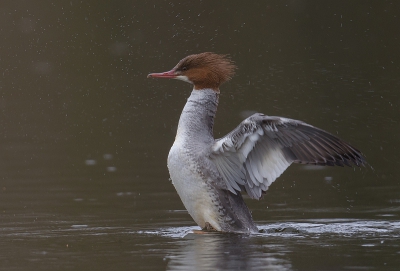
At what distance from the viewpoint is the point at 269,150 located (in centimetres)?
700

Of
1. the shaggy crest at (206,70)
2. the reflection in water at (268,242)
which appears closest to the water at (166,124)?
the reflection in water at (268,242)

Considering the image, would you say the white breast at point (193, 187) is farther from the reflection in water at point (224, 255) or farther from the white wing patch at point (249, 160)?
the reflection in water at point (224, 255)

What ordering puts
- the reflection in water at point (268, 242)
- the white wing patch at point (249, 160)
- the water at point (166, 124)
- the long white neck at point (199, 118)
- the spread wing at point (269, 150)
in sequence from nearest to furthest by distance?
the reflection in water at point (268, 242), the water at point (166, 124), the spread wing at point (269, 150), the white wing patch at point (249, 160), the long white neck at point (199, 118)

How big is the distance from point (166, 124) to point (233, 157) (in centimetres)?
706

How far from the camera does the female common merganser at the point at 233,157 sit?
22.4 feet

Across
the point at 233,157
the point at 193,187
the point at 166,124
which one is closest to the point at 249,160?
the point at 233,157

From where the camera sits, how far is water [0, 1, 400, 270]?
6352mm

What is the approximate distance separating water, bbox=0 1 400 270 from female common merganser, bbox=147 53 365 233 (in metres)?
0.27

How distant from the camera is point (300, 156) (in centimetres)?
693

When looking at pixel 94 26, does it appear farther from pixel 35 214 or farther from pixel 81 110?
pixel 35 214

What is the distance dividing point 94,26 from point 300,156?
14.1 metres

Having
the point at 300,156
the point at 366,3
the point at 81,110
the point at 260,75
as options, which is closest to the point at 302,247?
the point at 300,156

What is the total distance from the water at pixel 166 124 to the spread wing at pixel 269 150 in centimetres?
50

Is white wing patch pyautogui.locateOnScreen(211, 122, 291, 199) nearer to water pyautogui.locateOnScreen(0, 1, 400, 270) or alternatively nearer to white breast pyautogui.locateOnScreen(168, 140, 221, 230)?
white breast pyautogui.locateOnScreen(168, 140, 221, 230)
